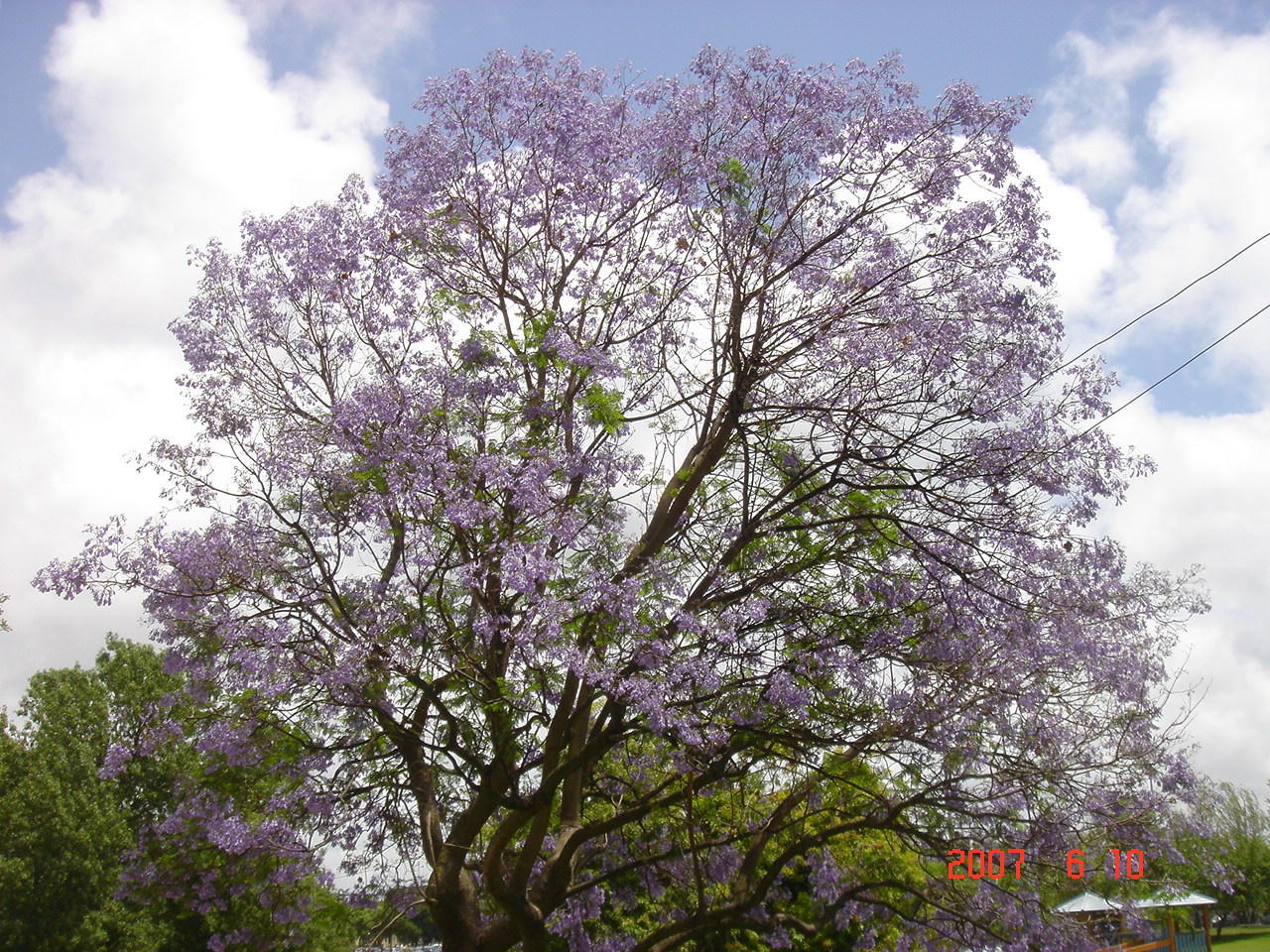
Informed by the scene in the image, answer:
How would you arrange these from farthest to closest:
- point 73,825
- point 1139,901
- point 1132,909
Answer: point 73,825
point 1139,901
point 1132,909

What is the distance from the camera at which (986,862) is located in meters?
7.45

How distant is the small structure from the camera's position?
8.54 meters

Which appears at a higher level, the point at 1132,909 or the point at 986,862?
the point at 986,862

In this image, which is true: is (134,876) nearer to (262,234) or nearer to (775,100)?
(262,234)

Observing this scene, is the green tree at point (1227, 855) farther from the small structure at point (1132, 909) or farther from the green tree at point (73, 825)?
the green tree at point (73, 825)

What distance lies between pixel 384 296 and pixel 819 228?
401cm

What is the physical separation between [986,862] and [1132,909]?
5.13 feet

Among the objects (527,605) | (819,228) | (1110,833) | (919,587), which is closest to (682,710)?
(527,605)

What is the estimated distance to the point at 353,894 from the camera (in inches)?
342

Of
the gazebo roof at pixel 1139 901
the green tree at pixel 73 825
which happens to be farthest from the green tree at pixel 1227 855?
the green tree at pixel 73 825
